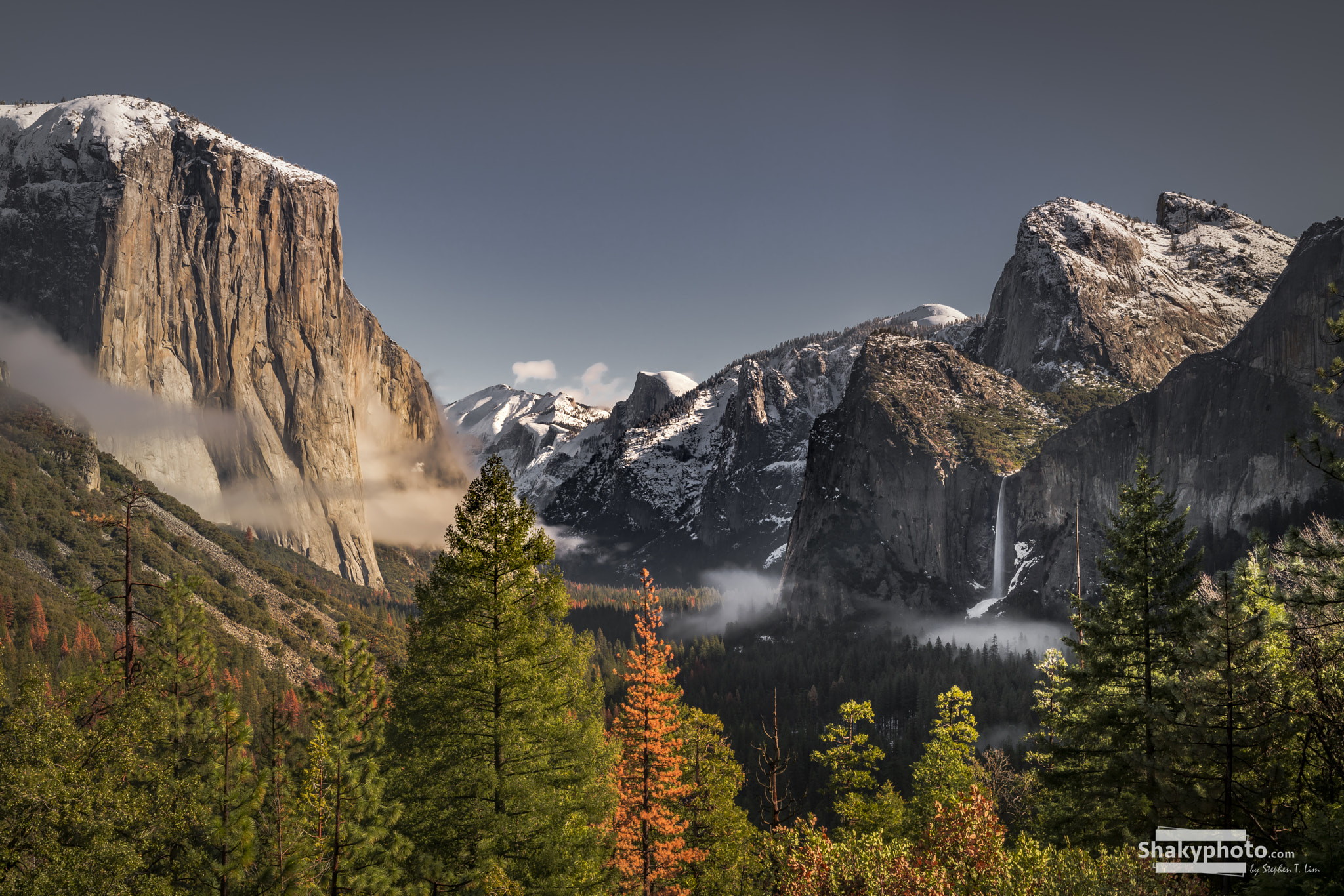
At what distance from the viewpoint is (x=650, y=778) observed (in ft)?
87.5

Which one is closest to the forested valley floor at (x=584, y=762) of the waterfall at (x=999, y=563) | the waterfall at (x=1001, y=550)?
the waterfall at (x=999, y=563)

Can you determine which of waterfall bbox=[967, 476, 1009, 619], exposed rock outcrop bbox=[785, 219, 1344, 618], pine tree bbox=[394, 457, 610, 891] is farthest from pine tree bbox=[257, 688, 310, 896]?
waterfall bbox=[967, 476, 1009, 619]

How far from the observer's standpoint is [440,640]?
18.6m

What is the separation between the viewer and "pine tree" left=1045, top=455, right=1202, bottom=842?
2098 cm

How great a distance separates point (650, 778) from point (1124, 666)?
17.0 meters

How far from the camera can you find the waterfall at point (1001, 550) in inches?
7451

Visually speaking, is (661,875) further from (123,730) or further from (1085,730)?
(123,730)

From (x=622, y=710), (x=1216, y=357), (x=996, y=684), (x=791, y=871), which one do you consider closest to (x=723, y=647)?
(x=996, y=684)

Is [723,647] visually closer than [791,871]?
No

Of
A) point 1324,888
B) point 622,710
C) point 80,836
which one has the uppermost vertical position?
point 1324,888

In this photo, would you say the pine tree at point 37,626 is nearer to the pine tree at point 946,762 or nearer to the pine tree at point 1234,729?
the pine tree at point 946,762

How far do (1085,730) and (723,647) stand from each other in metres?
182

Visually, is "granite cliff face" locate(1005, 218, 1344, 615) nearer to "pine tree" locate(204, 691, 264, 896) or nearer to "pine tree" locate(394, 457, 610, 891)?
"pine tree" locate(394, 457, 610, 891)

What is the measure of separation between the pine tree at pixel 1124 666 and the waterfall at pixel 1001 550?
18113 cm
